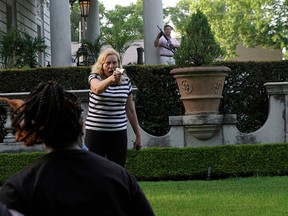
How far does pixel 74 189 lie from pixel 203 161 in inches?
386

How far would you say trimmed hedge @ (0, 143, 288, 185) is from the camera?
1312cm

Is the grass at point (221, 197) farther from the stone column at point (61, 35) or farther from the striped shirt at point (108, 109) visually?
the stone column at point (61, 35)

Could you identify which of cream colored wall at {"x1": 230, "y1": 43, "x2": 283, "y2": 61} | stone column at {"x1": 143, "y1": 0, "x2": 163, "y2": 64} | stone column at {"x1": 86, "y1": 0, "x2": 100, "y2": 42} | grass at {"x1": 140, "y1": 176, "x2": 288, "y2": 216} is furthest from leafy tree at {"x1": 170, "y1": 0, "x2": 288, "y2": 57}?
grass at {"x1": 140, "y1": 176, "x2": 288, "y2": 216}

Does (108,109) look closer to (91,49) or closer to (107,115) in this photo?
(107,115)

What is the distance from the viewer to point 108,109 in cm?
768

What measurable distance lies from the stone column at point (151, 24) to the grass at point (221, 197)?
922 centimetres

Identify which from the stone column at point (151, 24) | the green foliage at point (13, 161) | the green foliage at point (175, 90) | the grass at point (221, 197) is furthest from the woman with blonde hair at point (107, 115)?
the stone column at point (151, 24)

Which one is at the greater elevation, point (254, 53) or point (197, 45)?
point (254, 53)

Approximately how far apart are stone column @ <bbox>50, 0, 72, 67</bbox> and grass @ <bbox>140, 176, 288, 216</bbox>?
27.9 ft

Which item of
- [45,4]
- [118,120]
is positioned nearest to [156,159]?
[118,120]

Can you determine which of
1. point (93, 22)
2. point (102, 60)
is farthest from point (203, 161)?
point (93, 22)

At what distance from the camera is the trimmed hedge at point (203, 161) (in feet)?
43.0

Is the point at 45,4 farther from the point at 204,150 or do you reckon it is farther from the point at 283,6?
the point at 204,150

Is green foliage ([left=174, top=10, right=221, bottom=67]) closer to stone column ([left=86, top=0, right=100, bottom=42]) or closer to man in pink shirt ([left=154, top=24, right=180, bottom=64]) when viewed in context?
man in pink shirt ([left=154, top=24, right=180, bottom=64])
